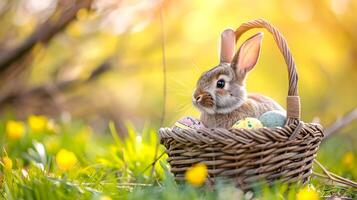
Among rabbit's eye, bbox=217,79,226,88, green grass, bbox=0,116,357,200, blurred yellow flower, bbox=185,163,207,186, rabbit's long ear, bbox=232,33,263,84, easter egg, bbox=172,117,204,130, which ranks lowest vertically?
green grass, bbox=0,116,357,200

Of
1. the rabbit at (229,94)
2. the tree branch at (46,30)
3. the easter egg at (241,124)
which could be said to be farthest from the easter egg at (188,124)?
the tree branch at (46,30)

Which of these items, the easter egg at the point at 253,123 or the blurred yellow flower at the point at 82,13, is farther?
the blurred yellow flower at the point at 82,13

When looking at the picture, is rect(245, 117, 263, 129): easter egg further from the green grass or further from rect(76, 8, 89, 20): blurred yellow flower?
rect(76, 8, 89, 20): blurred yellow flower

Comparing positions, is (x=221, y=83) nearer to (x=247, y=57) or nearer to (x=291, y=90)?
(x=247, y=57)

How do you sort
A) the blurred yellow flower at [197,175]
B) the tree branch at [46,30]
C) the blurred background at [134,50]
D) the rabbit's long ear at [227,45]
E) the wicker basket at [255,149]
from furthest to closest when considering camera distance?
1. the blurred background at [134,50]
2. the tree branch at [46,30]
3. the rabbit's long ear at [227,45]
4. the wicker basket at [255,149]
5. the blurred yellow flower at [197,175]

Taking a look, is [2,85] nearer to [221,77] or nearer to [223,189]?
[221,77]

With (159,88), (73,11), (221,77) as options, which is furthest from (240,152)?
(159,88)

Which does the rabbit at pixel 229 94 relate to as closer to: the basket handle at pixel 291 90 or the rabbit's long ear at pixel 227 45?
the rabbit's long ear at pixel 227 45

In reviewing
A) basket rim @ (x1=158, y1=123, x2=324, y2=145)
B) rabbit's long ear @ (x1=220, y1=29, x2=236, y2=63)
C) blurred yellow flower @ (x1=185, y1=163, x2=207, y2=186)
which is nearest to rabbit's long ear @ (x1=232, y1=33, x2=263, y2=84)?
rabbit's long ear @ (x1=220, y1=29, x2=236, y2=63)

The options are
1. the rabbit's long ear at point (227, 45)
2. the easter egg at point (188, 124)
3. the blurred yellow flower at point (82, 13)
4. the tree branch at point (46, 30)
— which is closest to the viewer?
the easter egg at point (188, 124)
